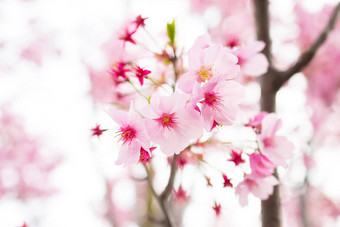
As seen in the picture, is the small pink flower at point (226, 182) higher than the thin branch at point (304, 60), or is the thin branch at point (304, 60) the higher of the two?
the thin branch at point (304, 60)

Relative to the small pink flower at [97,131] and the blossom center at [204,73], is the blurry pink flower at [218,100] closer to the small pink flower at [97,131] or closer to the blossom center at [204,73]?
the blossom center at [204,73]

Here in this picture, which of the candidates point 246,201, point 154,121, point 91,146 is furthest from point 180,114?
point 91,146

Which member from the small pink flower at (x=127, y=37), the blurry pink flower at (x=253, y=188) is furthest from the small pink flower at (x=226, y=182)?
the small pink flower at (x=127, y=37)

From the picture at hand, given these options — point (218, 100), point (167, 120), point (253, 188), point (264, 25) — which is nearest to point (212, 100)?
point (218, 100)

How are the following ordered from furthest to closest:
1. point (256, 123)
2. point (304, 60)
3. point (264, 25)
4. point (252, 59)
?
point (264, 25)
point (304, 60)
point (252, 59)
point (256, 123)

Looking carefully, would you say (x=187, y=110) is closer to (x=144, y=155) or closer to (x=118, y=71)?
(x=144, y=155)

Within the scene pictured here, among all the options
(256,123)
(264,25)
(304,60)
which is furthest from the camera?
(264,25)

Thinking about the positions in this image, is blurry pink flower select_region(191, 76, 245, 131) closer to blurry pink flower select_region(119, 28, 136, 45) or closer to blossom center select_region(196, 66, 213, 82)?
blossom center select_region(196, 66, 213, 82)
